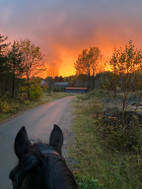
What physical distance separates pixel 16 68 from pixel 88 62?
67.3 feet

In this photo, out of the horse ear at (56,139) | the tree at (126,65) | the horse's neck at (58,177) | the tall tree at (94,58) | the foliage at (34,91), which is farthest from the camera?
the tall tree at (94,58)

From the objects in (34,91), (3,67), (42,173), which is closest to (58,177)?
(42,173)

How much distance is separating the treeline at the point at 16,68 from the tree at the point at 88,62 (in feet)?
Answer: 49.8

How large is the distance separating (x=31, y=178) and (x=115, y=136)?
13.8 feet

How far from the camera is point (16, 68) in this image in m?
13.1

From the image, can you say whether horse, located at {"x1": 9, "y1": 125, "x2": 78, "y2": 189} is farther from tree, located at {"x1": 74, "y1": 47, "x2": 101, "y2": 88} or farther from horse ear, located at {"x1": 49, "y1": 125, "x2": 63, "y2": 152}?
tree, located at {"x1": 74, "y1": 47, "x2": 101, "y2": 88}

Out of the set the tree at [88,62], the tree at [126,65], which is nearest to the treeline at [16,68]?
the tree at [126,65]

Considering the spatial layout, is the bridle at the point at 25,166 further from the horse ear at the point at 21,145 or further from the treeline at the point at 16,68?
the treeline at the point at 16,68

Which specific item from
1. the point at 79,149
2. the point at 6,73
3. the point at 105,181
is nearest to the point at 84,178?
the point at 105,181

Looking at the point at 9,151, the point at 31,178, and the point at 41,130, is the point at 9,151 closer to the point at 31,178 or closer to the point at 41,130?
the point at 41,130

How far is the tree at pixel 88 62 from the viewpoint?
28828mm

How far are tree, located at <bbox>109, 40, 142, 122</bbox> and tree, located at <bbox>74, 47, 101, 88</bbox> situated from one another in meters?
25.1

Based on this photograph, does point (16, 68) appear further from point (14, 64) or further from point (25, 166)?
point (25, 166)

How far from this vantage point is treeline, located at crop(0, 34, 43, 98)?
1113 cm
